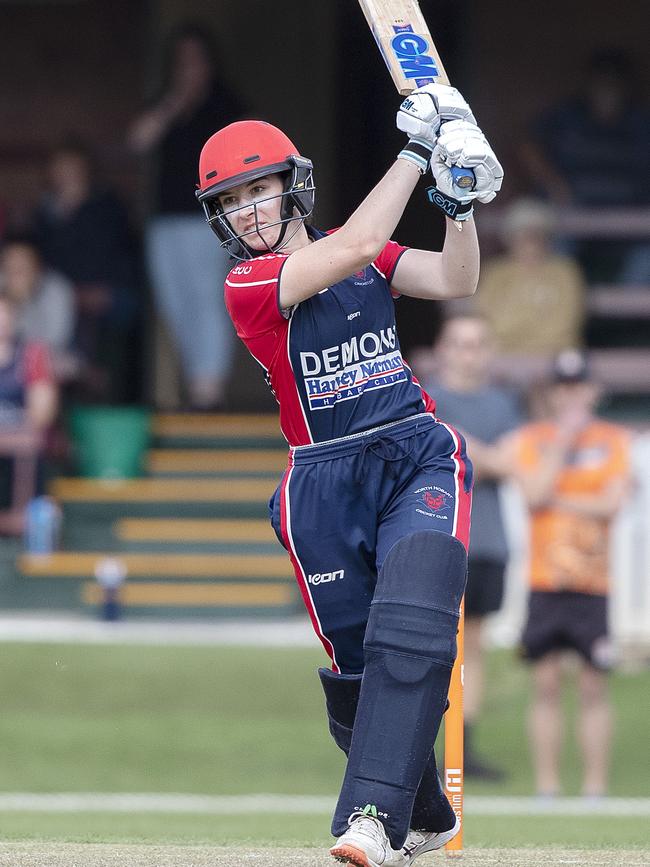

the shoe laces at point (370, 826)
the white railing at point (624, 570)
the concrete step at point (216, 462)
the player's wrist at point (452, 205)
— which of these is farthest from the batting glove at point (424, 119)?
the concrete step at point (216, 462)

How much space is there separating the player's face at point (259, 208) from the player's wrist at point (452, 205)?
1.32 ft

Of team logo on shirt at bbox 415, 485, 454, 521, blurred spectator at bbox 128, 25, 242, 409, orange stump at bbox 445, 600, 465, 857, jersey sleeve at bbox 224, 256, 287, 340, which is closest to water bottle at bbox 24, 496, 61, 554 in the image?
blurred spectator at bbox 128, 25, 242, 409

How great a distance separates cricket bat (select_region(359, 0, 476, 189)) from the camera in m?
4.48

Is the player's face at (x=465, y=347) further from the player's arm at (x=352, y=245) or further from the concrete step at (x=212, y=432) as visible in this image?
the player's arm at (x=352, y=245)

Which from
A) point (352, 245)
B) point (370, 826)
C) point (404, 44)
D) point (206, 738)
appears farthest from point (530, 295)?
point (370, 826)

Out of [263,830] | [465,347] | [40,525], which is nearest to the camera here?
[263,830]

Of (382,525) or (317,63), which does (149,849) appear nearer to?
(382,525)

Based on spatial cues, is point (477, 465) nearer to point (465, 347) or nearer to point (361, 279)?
point (465, 347)

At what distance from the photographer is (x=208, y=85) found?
11.2m

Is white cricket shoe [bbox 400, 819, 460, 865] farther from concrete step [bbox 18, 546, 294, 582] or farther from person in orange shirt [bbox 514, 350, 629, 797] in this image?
concrete step [bbox 18, 546, 294, 582]

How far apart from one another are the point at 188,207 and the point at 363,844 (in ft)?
26.3

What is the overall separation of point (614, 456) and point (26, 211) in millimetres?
6164

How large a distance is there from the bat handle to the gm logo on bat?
37 cm

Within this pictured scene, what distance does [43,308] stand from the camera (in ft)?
37.7
